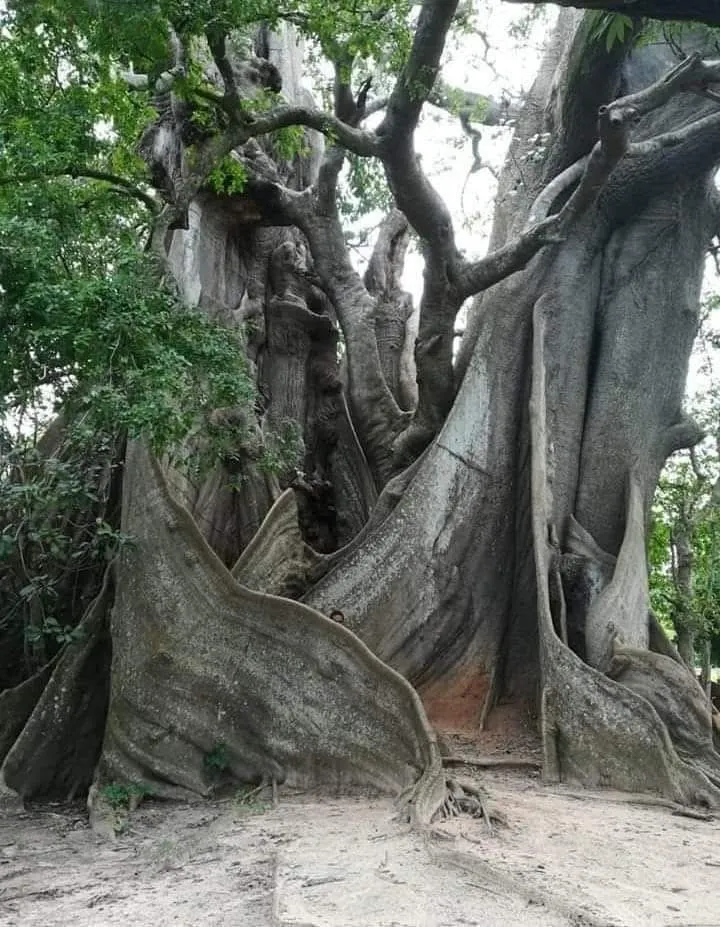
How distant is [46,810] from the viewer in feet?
16.4

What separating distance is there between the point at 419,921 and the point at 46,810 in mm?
2893

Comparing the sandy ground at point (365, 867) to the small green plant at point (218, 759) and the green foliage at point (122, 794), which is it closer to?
the green foliage at point (122, 794)

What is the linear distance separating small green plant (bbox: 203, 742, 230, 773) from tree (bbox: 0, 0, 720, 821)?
0.01 meters

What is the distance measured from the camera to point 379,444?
7715 mm

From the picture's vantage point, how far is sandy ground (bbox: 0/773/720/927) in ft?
9.58

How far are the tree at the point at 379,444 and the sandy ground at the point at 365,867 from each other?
39 centimetres

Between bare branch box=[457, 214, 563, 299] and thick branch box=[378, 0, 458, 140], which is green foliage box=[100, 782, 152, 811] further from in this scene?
thick branch box=[378, 0, 458, 140]

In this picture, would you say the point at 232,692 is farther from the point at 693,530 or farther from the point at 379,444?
the point at 693,530

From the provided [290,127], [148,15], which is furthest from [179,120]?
[148,15]

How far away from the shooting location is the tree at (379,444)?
489 cm

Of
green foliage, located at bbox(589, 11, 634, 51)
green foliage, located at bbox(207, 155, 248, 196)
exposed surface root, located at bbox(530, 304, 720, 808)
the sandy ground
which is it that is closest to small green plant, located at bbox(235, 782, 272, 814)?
the sandy ground

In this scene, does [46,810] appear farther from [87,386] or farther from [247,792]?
[87,386]

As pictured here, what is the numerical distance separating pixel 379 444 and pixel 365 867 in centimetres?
464

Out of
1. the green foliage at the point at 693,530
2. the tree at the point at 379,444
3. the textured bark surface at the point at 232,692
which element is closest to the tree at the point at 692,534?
the green foliage at the point at 693,530
